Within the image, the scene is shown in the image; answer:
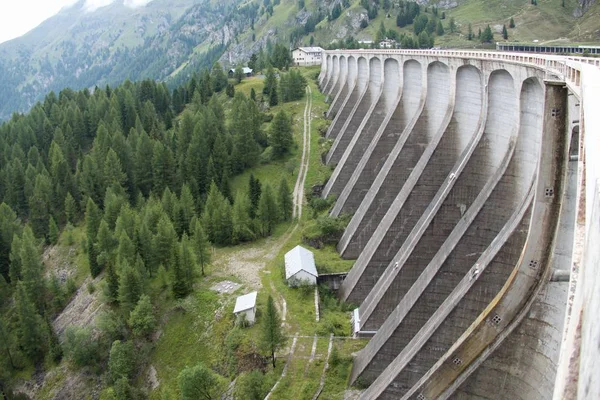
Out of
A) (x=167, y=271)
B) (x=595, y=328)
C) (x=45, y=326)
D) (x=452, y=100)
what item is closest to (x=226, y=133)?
(x=167, y=271)

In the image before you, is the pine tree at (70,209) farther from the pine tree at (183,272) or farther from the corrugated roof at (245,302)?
the corrugated roof at (245,302)

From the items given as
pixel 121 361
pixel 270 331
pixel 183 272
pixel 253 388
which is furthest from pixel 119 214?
pixel 253 388

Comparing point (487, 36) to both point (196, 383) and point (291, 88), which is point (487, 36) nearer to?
point (291, 88)

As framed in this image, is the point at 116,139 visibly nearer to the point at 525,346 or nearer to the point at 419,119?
the point at 419,119

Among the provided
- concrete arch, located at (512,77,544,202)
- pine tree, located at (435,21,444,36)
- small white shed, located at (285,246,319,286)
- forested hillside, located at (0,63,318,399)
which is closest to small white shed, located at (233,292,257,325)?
small white shed, located at (285,246,319,286)

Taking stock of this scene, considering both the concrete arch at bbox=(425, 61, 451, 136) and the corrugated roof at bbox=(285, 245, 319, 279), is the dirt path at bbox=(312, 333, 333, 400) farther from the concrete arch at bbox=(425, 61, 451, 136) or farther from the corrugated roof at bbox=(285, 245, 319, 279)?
the concrete arch at bbox=(425, 61, 451, 136)

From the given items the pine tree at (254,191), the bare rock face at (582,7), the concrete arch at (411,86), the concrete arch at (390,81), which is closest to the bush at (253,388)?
the concrete arch at (411,86)
